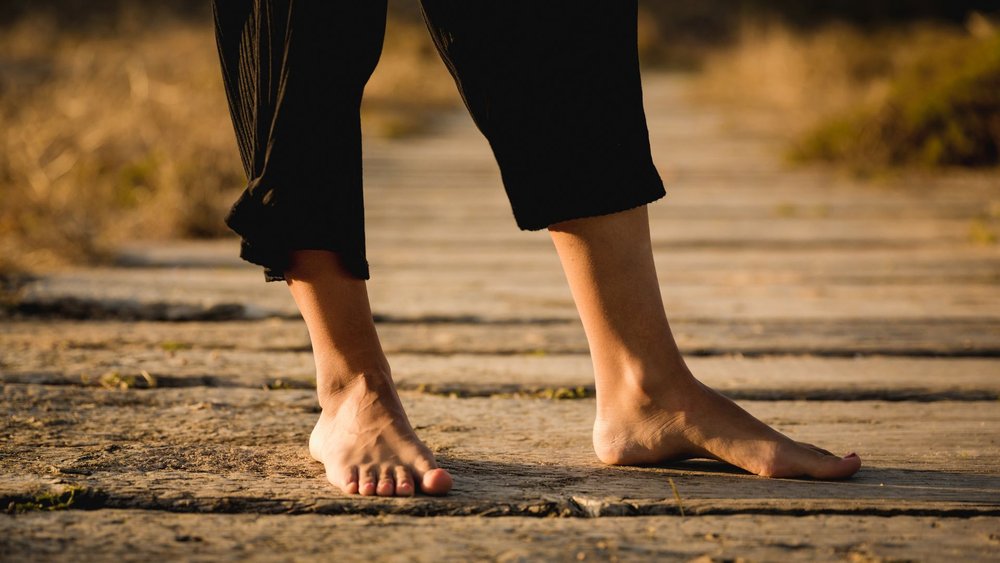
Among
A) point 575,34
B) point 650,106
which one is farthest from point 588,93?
point 650,106

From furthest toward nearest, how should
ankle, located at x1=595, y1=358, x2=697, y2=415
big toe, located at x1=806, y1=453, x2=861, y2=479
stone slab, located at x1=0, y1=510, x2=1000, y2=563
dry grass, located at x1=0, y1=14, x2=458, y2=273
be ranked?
dry grass, located at x1=0, y1=14, x2=458, y2=273, ankle, located at x1=595, y1=358, x2=697, y2=415, big toe, located at x1=806, y1=453, x2=861, y2=479, stone slab, located at x1=0, y1=510, x2=1000, y2=563

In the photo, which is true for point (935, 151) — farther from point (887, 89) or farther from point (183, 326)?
point (183, 326)

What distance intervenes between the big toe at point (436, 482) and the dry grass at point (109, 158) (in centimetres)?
187

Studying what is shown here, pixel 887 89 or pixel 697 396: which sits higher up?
pixel 887 89

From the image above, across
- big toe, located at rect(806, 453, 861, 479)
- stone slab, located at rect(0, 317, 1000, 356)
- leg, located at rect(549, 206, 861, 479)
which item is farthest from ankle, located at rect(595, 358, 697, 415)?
stone slab, located at rect(0, 317, 1000, 356)

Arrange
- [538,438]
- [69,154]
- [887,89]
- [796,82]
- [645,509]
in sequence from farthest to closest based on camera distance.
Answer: [796,82] → [887,89] → [69,154] → [538,438] → [645,509]

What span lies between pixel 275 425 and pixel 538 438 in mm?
374

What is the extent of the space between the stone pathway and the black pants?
0.31 meters

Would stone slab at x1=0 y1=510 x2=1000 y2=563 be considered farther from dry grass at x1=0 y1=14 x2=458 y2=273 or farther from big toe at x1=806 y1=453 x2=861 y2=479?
dry grass at x1=0 y1=14 x2=458 y2=273

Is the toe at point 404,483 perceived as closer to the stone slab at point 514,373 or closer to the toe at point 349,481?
the toe at point 349,481

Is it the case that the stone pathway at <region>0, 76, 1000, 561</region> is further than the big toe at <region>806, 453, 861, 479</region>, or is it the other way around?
the big toe at <region>806, 453, 861, 479</region>

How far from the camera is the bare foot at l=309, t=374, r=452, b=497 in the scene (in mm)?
1209

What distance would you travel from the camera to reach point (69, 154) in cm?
361

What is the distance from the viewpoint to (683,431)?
1.34 metres
